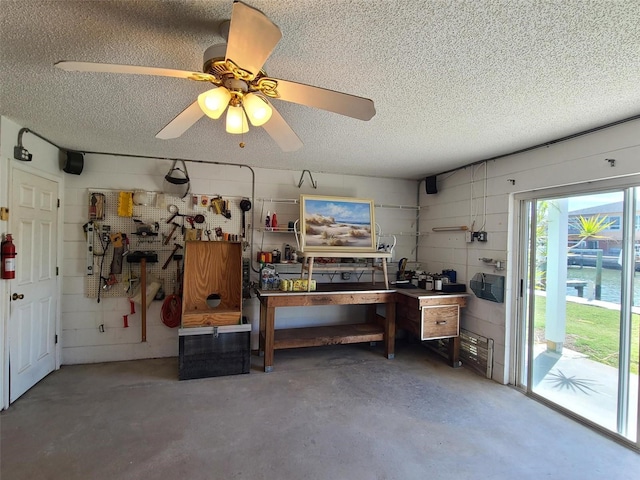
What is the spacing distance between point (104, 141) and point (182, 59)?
201 cm

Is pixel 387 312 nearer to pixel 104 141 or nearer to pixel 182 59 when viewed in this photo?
pixel 182 59

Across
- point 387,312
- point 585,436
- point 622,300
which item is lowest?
point 585,436

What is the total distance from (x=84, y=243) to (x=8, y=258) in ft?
3.43

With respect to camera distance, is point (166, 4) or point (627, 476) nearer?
point (166, 4)

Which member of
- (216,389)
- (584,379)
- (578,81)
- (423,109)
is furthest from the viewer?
(216,389)

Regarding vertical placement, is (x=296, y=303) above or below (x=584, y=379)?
above

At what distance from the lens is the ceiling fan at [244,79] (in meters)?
1.07

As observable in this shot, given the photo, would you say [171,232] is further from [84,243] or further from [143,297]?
[84,243]

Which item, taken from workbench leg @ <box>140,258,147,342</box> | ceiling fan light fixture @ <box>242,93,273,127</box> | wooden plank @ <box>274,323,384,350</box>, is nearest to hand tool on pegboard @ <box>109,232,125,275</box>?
workbench leg @ <box>140,258,147,342</box>

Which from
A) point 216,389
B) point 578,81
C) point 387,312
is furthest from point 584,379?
point 216,389

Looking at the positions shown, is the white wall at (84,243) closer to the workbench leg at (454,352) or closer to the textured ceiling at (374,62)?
the textured ceiling at (374,62)

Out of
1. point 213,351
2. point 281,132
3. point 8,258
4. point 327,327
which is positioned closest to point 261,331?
point 213,351

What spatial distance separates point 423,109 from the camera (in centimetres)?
219

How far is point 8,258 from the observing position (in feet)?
8.07
